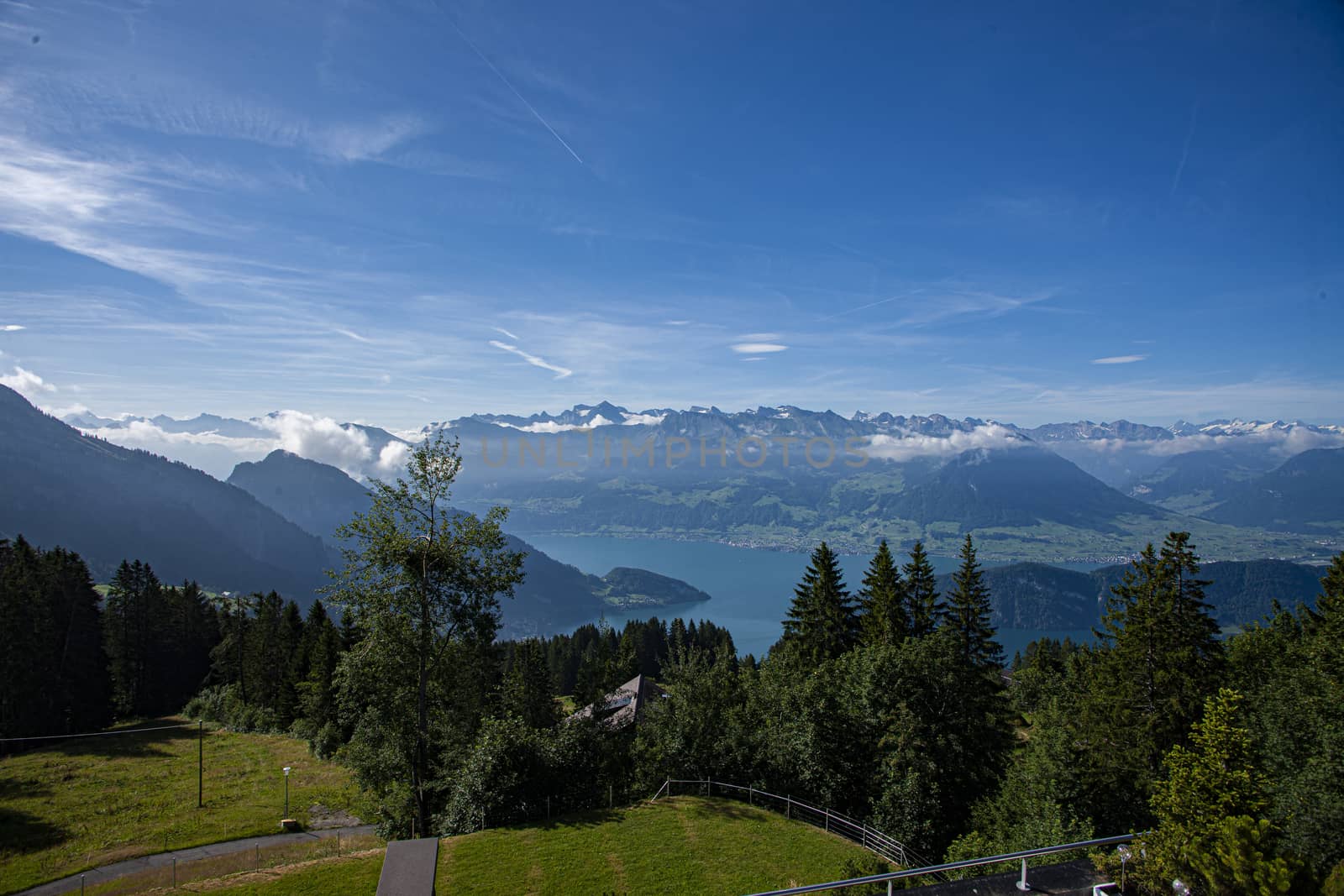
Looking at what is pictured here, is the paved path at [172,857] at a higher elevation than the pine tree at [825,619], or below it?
below

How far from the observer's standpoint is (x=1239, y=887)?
27.0 feet

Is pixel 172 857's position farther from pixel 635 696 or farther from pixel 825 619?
pixel 825 619

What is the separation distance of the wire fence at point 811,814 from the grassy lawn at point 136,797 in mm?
14565

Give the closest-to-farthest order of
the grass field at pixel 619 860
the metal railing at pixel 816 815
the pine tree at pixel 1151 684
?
the grass field at pixel 619 860 → the metal railing at pixel 816 815 → the pine tree at pixel 1151 684

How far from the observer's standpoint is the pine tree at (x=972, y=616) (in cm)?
3331

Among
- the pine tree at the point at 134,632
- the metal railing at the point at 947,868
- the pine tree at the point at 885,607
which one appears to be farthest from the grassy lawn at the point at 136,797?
the pine tree at the point at 885,607

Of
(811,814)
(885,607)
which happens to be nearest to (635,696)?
(885,607)

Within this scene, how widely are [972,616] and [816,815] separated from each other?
18544 mm

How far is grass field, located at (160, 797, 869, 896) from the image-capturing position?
563 inches

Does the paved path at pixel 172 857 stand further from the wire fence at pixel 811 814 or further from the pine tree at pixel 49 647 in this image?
the pine tree at pixel 49 647

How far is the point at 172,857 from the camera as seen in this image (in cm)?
2330

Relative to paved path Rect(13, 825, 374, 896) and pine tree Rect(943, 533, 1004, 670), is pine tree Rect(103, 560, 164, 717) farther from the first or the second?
pine tree Rect(943, 533, 1004, 670)

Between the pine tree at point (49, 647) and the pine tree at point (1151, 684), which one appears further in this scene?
the pine tree at point (49, 647)

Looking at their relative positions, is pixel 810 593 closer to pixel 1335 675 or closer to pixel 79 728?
pixel 1335 675
